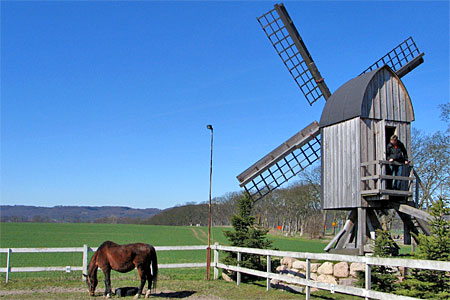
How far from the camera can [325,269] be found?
1597 centimetres

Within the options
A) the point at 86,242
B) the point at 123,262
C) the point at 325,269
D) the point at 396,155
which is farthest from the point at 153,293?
the point at 86,242

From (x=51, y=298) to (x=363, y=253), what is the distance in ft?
32.5

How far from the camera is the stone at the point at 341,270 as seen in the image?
15.5m

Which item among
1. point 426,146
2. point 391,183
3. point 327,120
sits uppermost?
point 426,146

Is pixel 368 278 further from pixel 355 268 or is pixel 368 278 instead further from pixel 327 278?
pixel 327 278

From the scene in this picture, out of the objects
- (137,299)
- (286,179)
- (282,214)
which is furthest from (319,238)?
(137,299)

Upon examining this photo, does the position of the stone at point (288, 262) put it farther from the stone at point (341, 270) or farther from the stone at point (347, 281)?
the stone at point (347, 281)

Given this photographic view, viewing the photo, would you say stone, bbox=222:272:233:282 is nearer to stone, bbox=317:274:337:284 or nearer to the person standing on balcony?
stone, bbox=317:274:337:284

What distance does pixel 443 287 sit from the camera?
403 inches

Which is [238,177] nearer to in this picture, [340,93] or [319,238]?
[340,93]

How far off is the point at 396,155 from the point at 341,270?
414cm

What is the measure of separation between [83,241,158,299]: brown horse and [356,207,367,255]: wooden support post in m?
7.38

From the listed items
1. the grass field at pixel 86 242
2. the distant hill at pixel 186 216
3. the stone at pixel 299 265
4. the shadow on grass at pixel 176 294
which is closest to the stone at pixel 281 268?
the stone at pixel 299 265

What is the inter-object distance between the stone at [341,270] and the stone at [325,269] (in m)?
0.19
